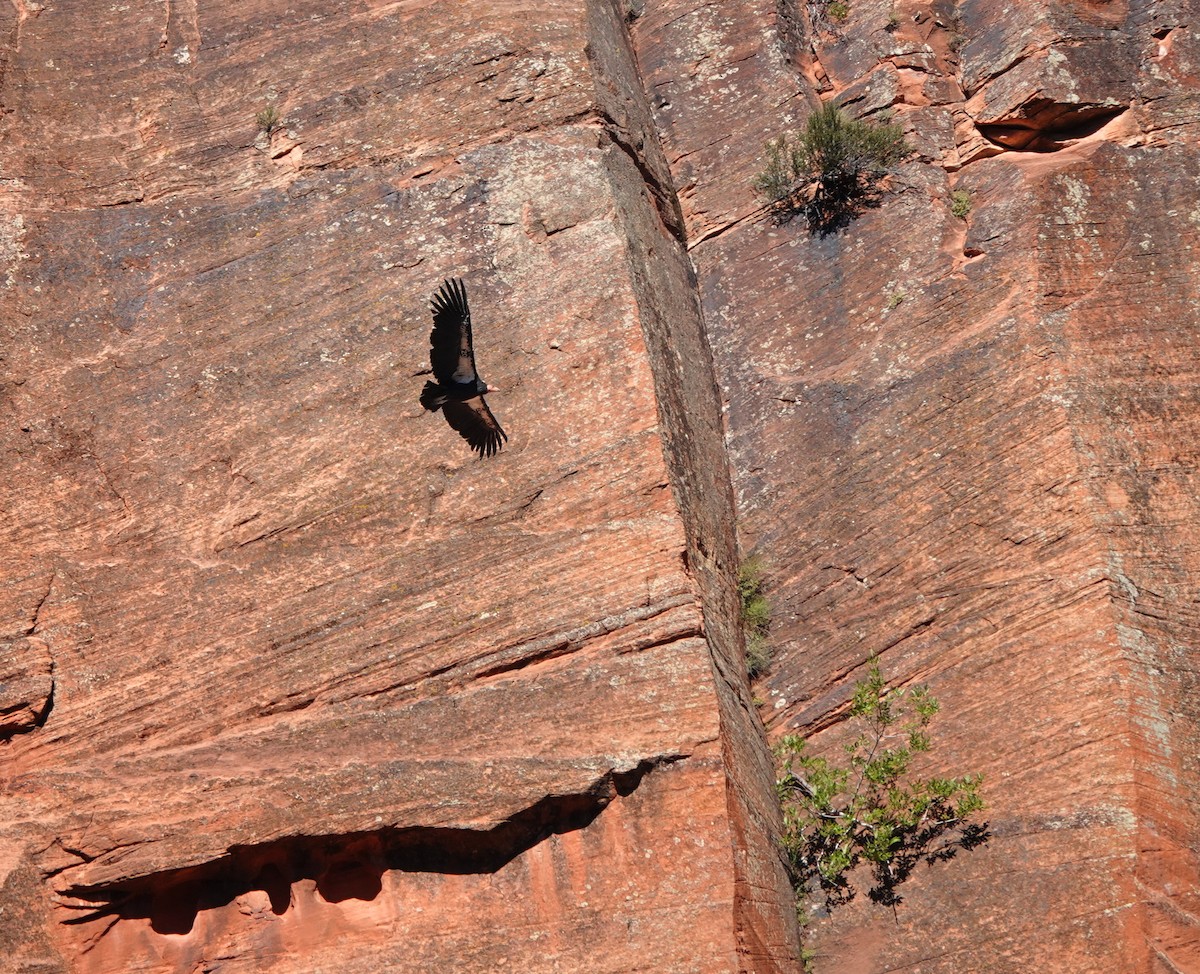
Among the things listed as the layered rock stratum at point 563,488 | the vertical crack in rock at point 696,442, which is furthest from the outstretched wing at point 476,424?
the vertical crack in rock at point 696,442

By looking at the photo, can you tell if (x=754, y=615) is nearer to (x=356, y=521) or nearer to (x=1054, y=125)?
(x=356, y=521)

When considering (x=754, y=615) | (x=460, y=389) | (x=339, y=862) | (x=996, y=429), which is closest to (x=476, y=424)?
(x=460, y=389)

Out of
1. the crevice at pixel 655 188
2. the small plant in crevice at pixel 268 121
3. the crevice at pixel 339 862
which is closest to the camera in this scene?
the crevice at pixel 339 862

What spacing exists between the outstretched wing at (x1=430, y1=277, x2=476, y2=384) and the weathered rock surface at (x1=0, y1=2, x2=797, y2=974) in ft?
0.63

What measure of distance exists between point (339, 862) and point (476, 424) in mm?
2750

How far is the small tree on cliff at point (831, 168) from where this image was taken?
10.3m

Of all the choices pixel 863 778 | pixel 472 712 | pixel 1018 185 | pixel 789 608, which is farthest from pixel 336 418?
pixel 1018 185

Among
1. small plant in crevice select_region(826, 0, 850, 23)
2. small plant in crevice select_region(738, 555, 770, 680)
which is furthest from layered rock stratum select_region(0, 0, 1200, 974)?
small plant in crevice select_region(826, 0, 850, 23)

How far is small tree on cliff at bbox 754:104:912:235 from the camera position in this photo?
10344mm

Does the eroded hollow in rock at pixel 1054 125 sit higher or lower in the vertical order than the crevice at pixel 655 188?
lower

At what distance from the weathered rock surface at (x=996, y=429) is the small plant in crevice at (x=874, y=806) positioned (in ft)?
0.44

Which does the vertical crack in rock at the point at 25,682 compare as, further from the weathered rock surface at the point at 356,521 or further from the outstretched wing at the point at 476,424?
the outstretched wing at the point at 476,424

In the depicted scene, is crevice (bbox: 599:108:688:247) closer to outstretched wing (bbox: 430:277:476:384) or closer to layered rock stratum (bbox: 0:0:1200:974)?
layered rock stratum (bbox: 0:0:1200:974)

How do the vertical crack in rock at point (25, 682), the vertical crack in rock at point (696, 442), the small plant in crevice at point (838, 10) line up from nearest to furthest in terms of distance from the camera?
the vertical crack in rock at point (696, 442) → the vertical crack in rock at point (25, 682) → the small plant in crevice at point (838, 10)
